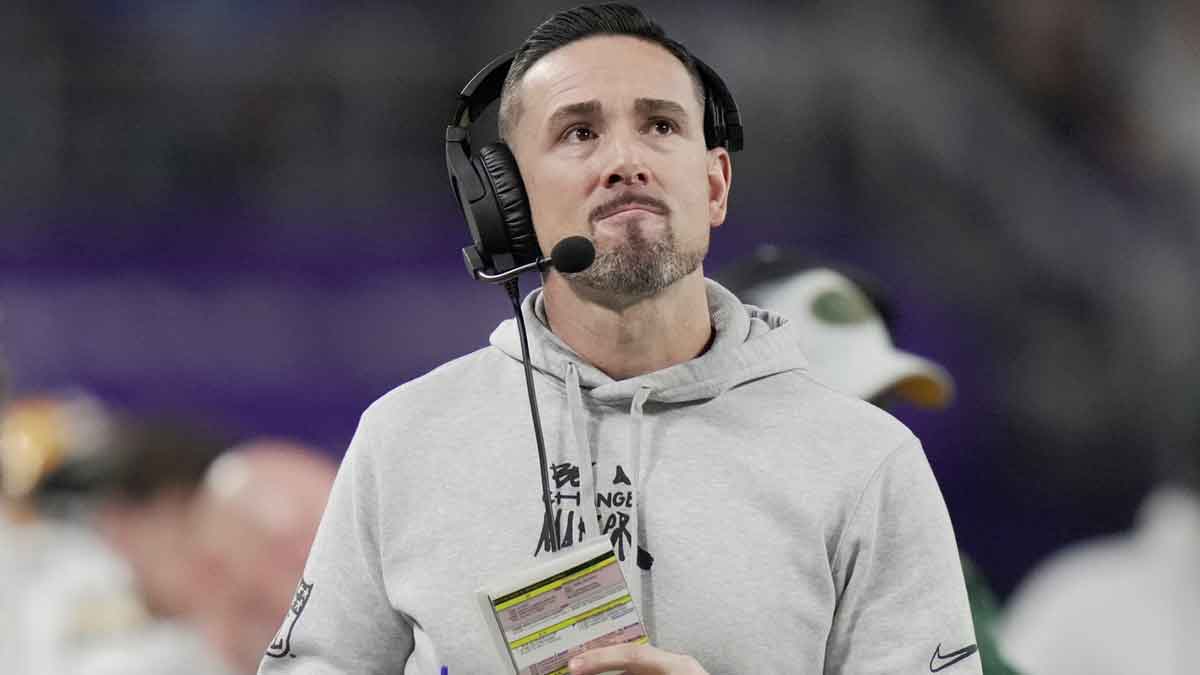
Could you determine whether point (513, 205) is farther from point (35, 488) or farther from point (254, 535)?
point (35, 488)

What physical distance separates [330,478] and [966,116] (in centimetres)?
120

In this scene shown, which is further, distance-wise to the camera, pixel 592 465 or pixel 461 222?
pixel 461 222

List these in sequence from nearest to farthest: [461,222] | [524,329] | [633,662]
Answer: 1. [633,662]
2. [524,329]
3. [461,222]

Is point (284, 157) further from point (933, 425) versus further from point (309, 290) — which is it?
point (933, 425)

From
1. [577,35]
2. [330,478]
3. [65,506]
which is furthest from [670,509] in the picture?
[65,506]

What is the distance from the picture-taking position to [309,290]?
2174 millimetres

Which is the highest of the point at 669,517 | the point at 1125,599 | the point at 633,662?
the point at 669,517

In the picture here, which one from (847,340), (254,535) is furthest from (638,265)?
(254,535)

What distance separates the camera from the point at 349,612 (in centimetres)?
123

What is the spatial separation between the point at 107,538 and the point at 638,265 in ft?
4.49

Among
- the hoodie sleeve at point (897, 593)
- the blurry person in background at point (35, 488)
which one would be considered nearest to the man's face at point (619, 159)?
the hoodie sleeve at point (897, 593)

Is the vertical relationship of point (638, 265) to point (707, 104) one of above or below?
below

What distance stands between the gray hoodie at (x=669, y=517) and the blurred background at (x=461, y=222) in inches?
35.4

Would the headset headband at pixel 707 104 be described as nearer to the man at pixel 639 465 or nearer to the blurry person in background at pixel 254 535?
the man at pixel 639 465
